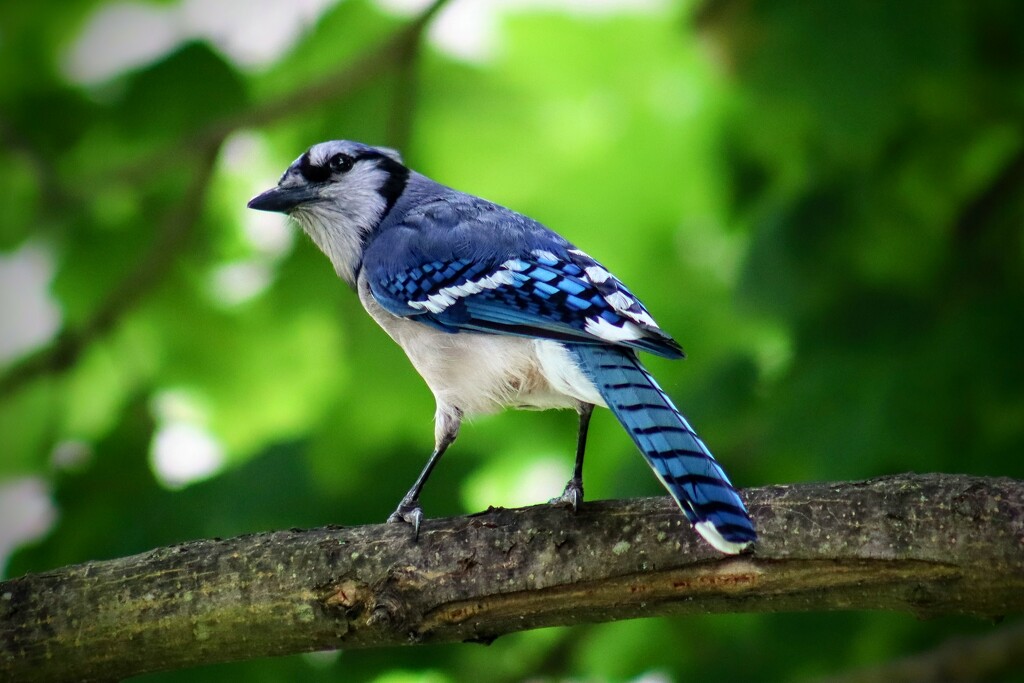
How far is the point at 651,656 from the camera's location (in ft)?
12.5

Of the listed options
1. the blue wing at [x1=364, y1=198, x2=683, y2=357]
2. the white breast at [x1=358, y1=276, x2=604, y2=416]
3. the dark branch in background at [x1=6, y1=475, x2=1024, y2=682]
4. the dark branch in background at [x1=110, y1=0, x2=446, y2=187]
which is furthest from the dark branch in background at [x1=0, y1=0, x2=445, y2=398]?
the dark branch in background at [x1=6, y1=475, x2=1024, y2=682]

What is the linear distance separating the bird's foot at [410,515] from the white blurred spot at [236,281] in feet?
5.83

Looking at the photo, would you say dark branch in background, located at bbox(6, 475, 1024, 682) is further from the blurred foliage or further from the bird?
the blurred foliage

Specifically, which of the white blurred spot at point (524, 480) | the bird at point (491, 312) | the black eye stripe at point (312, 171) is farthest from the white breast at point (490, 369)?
the white blurred spot at point (524, 480)

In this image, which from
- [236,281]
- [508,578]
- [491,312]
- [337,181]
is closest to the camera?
[508,578]

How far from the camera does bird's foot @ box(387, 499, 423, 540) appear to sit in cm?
240

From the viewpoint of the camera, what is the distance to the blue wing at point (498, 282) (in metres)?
2.54

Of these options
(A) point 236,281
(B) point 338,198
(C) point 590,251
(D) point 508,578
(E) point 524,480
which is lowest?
(E) point 524,480

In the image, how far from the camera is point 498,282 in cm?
282

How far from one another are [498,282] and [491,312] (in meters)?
0.11

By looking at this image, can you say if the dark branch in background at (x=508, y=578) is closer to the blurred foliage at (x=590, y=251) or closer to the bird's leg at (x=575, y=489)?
the bird's leg at (x=575, y=489)

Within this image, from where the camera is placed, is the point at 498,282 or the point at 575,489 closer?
the point at 575,489

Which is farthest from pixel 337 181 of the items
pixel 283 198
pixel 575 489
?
pixel 575 489

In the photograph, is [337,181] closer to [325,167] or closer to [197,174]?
[325,167]
